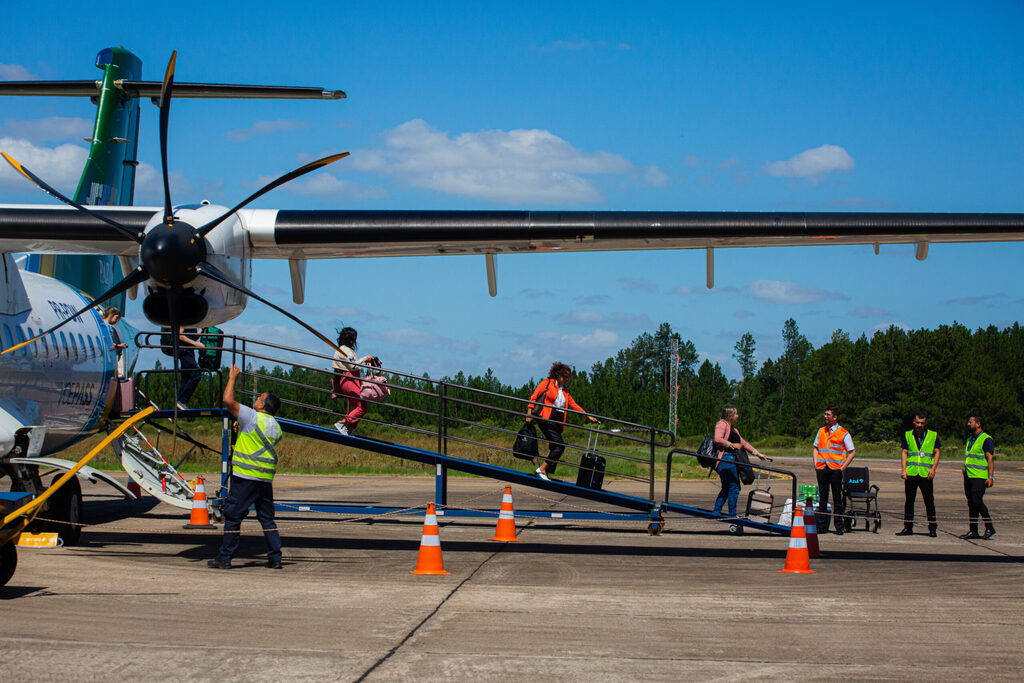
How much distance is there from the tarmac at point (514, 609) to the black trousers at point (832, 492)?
39 cm

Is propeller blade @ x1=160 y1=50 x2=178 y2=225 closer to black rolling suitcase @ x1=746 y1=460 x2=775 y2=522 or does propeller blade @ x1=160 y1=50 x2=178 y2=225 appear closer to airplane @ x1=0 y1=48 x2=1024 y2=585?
airplane @ x1=0 y1=48 x2=1024 y2=585

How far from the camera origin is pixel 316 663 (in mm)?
5363

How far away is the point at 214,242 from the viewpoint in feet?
31.0

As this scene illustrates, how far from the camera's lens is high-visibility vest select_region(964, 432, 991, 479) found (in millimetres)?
12383

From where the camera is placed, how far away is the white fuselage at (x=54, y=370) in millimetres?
9922

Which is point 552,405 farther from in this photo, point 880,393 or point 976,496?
point 880,393

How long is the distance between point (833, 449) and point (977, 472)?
6.27 feet

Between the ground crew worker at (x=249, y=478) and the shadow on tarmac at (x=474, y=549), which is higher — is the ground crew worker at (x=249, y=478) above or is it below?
above

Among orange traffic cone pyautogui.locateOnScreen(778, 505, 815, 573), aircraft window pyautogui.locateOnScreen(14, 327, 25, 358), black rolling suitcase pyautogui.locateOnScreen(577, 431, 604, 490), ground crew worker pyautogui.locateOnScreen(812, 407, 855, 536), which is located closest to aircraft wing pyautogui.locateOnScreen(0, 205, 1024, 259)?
aircraft window pyautogui.locateOnScreen(14, 327, 25, 358)

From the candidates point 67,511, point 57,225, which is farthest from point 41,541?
point 57,225

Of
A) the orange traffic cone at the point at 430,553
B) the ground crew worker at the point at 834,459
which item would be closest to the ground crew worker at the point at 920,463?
the ground crew worker at the point at 834,459

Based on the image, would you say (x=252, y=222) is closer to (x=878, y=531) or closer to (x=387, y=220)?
(x=387, y=220)

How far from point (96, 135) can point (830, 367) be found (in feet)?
340

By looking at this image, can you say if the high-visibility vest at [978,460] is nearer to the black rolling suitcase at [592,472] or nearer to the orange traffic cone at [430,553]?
the black rolling suitcase at [592,472]
